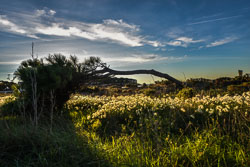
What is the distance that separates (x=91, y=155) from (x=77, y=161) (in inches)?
9.8

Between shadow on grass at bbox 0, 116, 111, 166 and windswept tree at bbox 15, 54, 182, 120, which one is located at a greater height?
windswept tree at bbox 15, 54, 182, 120

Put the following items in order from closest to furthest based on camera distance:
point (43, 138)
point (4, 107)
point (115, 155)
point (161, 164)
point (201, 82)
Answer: point (161, 164) → point (115, 155) → point (43, 138) → point (4, 107) → point (201, 82)

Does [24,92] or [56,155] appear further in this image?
[24,92]

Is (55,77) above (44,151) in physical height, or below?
above

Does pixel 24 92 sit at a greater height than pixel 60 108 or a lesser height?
greater

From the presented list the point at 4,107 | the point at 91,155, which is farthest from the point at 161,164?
the point at 4,107

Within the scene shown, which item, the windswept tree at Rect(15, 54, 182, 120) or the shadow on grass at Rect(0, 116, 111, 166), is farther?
the windswept tree at Rect(15, 54, 182, 120)

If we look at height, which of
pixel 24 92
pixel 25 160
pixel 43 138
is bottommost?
pixel 25 160

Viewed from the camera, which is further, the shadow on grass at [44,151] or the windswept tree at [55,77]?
the windswept tree at [55,77]

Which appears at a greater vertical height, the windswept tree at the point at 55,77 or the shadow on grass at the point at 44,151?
the windswept tree at the point at 55,77

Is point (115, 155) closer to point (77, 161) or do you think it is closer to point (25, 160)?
point (77, 161)

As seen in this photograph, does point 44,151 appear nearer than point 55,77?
Yes

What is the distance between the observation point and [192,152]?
292 cm

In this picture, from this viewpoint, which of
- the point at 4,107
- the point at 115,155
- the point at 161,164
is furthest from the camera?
the point at 4,107
